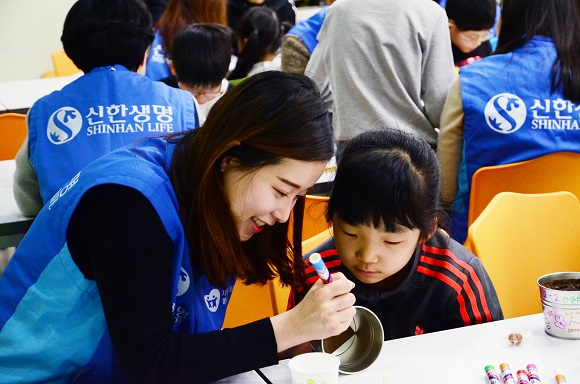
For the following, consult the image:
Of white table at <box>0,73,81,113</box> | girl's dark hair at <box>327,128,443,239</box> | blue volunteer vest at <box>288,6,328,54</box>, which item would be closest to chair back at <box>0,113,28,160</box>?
white table at <box>0,73,81,113</box>

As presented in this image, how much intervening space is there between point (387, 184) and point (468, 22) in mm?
2193

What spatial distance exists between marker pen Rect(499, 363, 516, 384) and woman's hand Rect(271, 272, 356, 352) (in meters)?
0.27

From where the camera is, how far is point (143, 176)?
1323 millimetres

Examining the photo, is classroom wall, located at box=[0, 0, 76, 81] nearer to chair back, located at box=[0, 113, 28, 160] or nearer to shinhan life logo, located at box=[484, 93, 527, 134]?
chair back, located at box=[0, 113, 28, 160]

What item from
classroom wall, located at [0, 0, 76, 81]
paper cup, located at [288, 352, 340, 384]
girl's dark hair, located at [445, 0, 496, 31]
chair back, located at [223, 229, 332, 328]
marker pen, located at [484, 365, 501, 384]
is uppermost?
paper cup, located at [288, 352, 340, 384]

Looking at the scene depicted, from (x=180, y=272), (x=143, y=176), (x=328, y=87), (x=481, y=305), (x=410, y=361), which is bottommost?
(x=328, y=87)

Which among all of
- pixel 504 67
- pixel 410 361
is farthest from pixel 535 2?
pixel 410 361

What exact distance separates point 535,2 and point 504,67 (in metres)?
0.23

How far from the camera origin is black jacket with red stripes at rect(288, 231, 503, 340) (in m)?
1.73

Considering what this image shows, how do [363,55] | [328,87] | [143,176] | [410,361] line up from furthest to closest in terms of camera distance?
1. [328,87]
2. [363,55]
3. [410,361]
4. [143,176]

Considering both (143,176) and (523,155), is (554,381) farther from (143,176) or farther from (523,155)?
(523,155)

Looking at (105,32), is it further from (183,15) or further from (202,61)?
(183,15)

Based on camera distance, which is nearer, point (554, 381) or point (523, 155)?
point (554, 381)

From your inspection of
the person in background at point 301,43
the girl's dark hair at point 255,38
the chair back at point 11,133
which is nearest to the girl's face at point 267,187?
the person in background at point 301,43
